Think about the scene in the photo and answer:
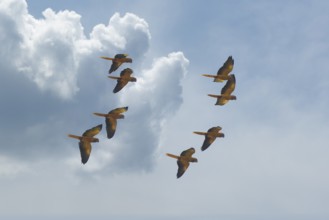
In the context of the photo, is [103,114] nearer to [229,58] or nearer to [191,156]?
[191,156]

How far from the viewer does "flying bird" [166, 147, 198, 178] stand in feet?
345

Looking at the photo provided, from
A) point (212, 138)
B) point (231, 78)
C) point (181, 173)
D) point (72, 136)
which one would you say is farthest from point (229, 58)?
point (72, 136)

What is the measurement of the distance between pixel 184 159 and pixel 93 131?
17.2m

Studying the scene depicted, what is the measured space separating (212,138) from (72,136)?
26.2 m

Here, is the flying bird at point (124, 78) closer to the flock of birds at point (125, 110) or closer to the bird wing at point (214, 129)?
the flock of birds at point (125, 110)

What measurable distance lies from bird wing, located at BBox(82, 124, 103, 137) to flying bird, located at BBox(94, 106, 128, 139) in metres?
2.44

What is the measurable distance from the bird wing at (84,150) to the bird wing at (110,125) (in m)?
4.51

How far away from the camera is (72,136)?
97500 mm

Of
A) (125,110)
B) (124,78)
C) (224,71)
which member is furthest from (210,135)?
(124,78)

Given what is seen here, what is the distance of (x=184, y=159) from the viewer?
4161 inches

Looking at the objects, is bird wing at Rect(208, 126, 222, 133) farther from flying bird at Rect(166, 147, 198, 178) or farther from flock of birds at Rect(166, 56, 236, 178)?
flying bird at Rect(166, 147, 198, 178)

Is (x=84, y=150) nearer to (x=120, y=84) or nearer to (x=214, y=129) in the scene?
(x=120, y=84)

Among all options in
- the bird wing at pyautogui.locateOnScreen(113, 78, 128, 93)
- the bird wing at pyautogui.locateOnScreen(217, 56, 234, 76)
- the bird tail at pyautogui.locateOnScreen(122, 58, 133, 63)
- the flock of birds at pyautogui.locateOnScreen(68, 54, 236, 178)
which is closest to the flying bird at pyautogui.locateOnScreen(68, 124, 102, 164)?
the flock of birds at pyautogui.locateOnScreen(68, 54, 236, 178)

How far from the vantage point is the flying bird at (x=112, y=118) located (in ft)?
340
